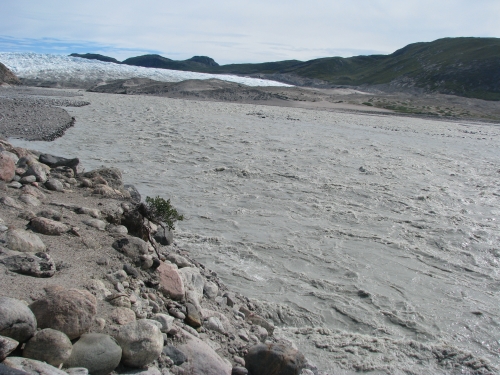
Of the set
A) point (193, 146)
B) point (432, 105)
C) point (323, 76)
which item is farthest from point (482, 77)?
point (193, 146)

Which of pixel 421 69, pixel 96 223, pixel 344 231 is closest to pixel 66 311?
pixel 96 223

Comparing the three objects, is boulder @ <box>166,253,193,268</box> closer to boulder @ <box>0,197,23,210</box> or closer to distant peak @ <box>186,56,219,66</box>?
boulder @ <box>0,197,23,210</box>

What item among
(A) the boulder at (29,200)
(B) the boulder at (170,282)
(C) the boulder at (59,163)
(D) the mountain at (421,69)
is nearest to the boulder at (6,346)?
(B) the boulder at (170,282)

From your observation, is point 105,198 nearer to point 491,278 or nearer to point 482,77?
point 491,278

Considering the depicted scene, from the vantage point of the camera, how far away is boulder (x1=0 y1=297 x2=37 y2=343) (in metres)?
2.78

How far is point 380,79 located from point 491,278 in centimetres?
Result: 8391

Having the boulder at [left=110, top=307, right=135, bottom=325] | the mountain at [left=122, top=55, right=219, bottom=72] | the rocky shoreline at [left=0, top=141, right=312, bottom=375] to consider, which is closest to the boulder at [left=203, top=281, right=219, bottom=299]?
the rocky shoreline at [left=0, top=141, right=312, bottom=375]

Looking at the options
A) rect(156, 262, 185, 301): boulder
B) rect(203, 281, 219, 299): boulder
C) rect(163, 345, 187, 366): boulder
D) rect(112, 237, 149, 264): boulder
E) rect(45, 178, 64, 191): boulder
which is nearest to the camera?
rect(163, 345, 187, 366): boulder

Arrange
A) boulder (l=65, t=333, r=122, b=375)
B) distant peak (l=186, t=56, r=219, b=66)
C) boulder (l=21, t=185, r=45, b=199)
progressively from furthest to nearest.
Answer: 1. distant peak (l=186, t=56, r=219, b=66)
2. boulder (l=21, t=185, r=45, b=199)
3. boulder (l=65, t=333, r=122, b=375)

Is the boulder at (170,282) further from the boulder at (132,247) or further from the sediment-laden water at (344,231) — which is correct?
the sediment-laden water at (344,231)

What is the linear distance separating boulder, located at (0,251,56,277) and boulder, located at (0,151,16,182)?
249cm

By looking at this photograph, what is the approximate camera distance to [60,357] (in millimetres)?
2844

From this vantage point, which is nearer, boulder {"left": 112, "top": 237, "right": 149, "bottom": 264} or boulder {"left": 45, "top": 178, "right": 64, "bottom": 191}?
boulder {"left": 112, "top": 237, "right": 149, "bottom": 264}

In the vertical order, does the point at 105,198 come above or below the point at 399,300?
above
